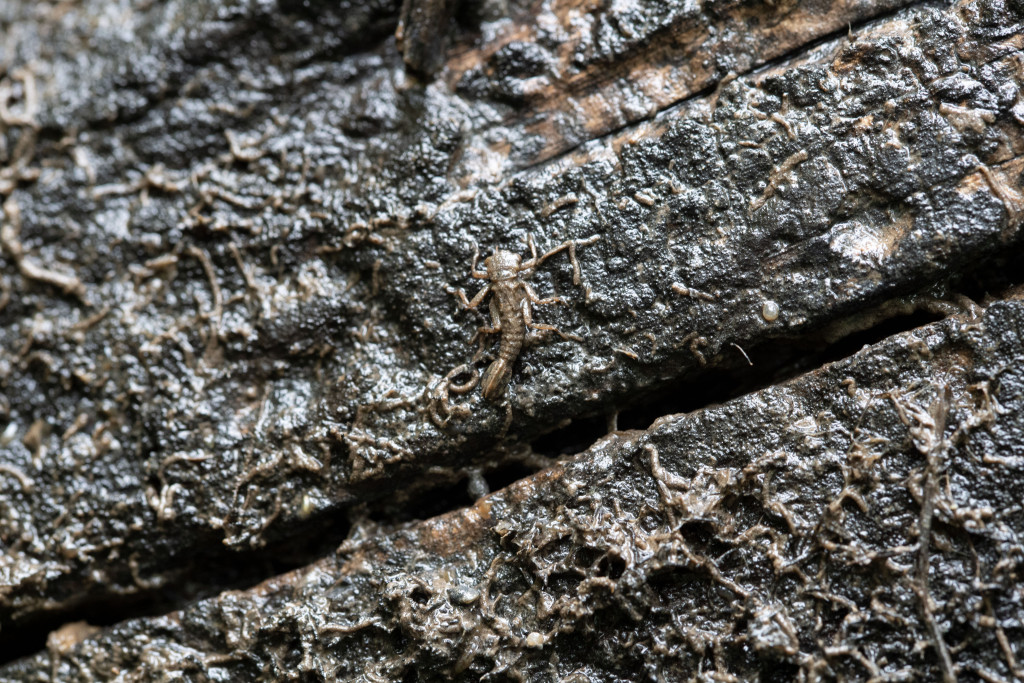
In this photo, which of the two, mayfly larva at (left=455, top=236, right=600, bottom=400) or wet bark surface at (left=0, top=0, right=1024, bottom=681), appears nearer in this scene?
wet bark surface at (left=0, top=0, right=1024, bottom=681)

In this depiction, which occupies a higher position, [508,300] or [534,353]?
[508,300]

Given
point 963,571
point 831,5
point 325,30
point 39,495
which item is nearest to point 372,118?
point 325,30

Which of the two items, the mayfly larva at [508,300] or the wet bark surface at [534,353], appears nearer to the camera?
the wet bark surface at [534,353]

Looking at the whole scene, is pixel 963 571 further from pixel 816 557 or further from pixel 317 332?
pixel 317 332
